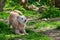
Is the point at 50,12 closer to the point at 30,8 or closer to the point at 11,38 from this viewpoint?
the point at 30,8

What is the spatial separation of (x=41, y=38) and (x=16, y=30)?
1.21 metres

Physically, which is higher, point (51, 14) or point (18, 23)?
point (18, 23)

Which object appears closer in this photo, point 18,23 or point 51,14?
point 18,23

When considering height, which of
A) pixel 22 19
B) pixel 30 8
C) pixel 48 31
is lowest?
pixel 30 8

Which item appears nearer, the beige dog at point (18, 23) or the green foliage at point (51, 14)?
the beige dog at point (18, 23)

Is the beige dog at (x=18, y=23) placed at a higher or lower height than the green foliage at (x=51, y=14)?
higher

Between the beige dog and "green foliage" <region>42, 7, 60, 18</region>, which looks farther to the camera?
"green foliage" <region>42, 7, 60, 18</region>

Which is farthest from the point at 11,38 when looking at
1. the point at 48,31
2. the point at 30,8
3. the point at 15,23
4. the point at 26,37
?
the point at 30,8

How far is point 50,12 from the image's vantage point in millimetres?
13484

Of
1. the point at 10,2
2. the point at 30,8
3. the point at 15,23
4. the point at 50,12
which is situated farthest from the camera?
the point at 10,2

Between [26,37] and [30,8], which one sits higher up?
[26,37]

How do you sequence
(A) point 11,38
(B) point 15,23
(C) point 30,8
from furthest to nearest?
(C) point 30,8
(B) point 15,23
(A) point 11,38

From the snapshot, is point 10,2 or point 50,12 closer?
point 50,12

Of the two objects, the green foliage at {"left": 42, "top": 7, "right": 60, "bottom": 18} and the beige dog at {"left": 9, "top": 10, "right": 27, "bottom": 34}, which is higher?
the beige dog at {"left": 9, "top": 10, "right": 27, "bottom": 34}
